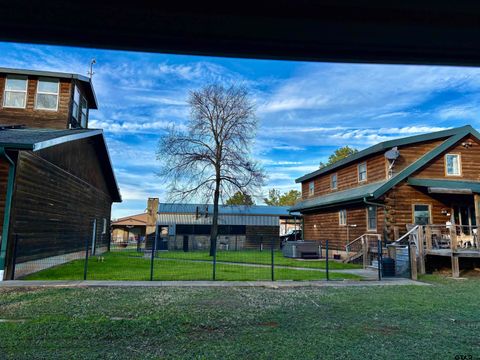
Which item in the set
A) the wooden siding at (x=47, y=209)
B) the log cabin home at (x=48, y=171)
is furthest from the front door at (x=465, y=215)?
the log cabin home at (x=48, y=171)

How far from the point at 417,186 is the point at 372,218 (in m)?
2.73

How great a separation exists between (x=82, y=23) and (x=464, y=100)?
11.7ft

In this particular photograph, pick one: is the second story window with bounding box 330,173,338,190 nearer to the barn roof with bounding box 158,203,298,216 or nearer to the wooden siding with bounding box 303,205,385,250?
the wooden siding with bounding box 303,205,385,250

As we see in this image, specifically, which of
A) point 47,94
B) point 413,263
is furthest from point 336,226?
point 47,94

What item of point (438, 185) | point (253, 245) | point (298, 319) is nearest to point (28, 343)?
point (298, 319)

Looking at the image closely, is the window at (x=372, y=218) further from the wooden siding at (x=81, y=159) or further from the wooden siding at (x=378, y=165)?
the wooden siding at (x=81, y=159)

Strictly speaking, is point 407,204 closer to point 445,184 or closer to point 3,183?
point 445,184

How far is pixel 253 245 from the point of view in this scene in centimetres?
3641

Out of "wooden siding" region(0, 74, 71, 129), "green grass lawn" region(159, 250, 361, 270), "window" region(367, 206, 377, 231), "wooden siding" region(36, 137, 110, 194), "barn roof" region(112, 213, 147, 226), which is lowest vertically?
"green grass lawn" region(159, 250, 361, 270)

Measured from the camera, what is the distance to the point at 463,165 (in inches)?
769

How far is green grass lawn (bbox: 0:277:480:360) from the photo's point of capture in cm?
505

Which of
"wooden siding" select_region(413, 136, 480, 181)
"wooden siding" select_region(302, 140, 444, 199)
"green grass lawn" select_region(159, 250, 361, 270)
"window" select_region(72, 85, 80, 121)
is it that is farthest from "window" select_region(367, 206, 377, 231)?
"window" select_region(72, 85, 80, 121)

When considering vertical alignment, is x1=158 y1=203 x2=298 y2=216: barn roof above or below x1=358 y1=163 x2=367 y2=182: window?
below

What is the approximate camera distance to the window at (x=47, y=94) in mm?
18594
